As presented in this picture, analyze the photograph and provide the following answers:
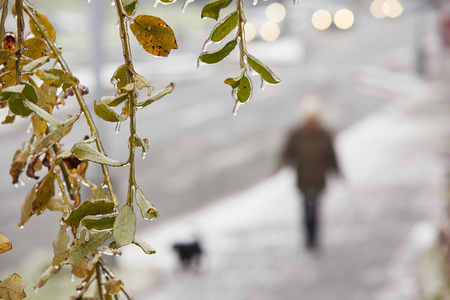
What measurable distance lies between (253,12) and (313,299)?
49.7ft

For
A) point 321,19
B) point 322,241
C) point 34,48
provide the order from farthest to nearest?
point 321,19, point 322,241, point 34,48

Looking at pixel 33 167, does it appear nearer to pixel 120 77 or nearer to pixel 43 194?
pixel 43 194

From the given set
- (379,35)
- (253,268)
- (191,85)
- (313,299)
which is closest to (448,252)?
(313,299)

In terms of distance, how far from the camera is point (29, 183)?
945 centimetres

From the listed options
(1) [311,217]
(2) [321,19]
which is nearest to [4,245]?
(1) [311,217]

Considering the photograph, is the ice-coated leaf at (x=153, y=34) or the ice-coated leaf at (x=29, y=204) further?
the ice-coated leaf at (x=29, y=204)

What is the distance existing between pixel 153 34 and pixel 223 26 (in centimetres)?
7

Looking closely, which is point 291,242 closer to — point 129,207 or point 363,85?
point 129,207

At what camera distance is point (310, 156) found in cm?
667

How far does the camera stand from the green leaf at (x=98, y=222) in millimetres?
663

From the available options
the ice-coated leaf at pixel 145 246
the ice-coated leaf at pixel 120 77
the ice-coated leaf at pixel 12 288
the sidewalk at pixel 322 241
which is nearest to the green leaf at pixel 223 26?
the ice-coated leaf at pixel 120 77

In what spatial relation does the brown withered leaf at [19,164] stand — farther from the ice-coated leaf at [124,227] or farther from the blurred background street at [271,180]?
the ice-coated leaf at [124,227]

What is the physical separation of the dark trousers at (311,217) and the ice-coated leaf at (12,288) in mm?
6210

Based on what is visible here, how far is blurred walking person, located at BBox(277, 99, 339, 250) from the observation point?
21.9 feet
